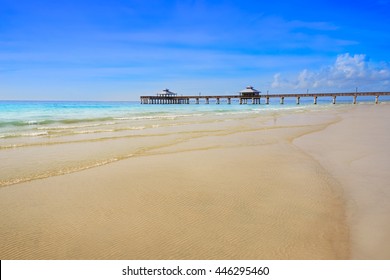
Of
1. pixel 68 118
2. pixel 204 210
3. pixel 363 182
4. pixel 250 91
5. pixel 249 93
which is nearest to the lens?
pixel 204 210

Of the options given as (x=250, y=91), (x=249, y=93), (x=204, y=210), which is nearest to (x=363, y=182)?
(x=204, y=210)

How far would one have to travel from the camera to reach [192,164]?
6.88m

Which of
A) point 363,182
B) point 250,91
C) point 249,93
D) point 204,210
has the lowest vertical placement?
point 249,93

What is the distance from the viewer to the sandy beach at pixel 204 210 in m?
3.13

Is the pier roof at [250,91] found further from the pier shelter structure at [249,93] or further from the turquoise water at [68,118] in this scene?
the turquoise water at [68,118]

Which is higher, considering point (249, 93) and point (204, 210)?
point (204, 210)

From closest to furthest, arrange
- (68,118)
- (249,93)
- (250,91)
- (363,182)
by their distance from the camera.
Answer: (363,182) < (68,118) < (250,91) < (249,93)

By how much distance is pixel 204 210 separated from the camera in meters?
4.14

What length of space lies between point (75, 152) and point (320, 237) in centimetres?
684

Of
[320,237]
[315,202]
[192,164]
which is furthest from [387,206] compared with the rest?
[192,164]

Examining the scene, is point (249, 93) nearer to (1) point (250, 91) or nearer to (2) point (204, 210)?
(1) point (250, 91)

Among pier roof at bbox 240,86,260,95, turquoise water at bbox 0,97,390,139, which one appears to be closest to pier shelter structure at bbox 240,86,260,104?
pier roof at bbox 240,86,260,95

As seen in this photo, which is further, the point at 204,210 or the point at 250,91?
the point at 250,91

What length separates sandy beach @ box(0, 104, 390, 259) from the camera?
3135 millimetres
